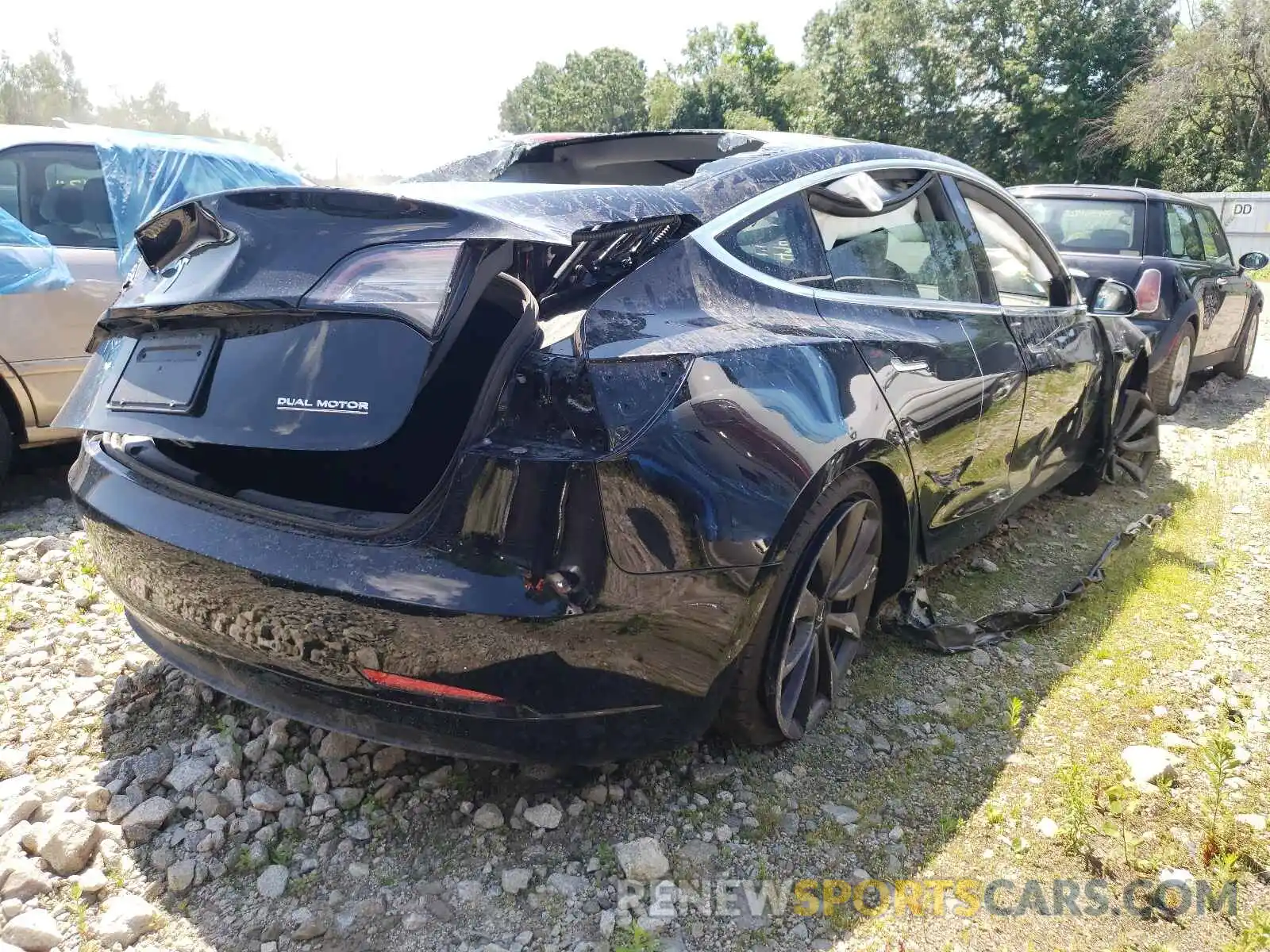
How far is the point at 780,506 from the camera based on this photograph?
6.27 ft

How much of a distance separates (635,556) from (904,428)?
1076 millimetres

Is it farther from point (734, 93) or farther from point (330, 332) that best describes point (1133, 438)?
point (734, 93)

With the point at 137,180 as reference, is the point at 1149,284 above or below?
below

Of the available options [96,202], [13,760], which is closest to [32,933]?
[13,760]

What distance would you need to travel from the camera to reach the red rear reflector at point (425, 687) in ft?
5.65

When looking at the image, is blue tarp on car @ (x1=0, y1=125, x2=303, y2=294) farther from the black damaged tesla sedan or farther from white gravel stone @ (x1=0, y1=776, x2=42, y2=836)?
white gravel stone @ (x1=0, y1=776, x2=42, y2=836)

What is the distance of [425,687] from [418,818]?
1.81ft

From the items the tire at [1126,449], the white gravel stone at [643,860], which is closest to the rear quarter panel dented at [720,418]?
the white gravel stone at [643,860]

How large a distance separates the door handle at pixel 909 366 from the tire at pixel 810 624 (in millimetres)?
309

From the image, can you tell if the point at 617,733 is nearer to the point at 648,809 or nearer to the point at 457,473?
the point at 648,809

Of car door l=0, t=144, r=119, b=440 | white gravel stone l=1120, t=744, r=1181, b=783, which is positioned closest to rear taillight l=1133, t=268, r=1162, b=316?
white gravel stone l=1120, t=744, r=1181, b=783

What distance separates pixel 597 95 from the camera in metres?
65.9

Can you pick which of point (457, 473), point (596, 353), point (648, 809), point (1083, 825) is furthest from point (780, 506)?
point (1083, 825)

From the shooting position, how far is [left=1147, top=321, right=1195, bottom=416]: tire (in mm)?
6156
